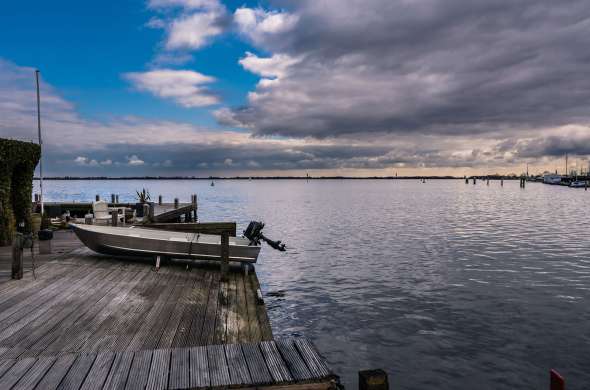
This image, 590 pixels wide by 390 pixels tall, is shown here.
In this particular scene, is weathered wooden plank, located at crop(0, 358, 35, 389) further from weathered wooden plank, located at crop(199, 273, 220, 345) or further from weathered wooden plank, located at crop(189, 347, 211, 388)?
weathered wooden plank, located at crop(199, 273, 220, 345)

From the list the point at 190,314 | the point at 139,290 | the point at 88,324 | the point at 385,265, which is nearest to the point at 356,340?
the point at 190,314

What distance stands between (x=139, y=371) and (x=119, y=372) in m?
0.26

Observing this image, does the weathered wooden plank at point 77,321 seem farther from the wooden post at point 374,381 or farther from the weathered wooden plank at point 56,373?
the wooden post at point 374,381

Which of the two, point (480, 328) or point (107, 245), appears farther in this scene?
point (107, 245)

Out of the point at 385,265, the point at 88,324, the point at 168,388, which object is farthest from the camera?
the point at 385,265

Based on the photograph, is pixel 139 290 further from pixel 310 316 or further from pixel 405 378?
pixel 405 378

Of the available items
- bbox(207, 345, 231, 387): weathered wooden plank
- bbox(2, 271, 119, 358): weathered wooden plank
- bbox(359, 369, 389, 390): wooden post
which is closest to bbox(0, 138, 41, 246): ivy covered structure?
bbox(2, 271, 119, 358): weathered wooden plank

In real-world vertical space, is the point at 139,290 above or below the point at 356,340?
above

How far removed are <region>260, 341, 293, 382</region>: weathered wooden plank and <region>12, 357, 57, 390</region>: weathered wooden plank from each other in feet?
9.40

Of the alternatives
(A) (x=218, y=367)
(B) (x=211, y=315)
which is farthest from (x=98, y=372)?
(B) (x=211, y=315)

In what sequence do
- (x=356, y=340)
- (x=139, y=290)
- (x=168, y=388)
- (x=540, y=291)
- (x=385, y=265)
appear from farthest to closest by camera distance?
(x=385, y=265) < (x=540, y=291) < (x=356, y=340) < (x=139, y=290) < (x=168, y=388)

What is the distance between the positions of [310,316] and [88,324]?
8169mm

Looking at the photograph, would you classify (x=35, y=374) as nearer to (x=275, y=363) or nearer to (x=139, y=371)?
(x=139, y=371)

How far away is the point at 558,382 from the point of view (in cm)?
498
